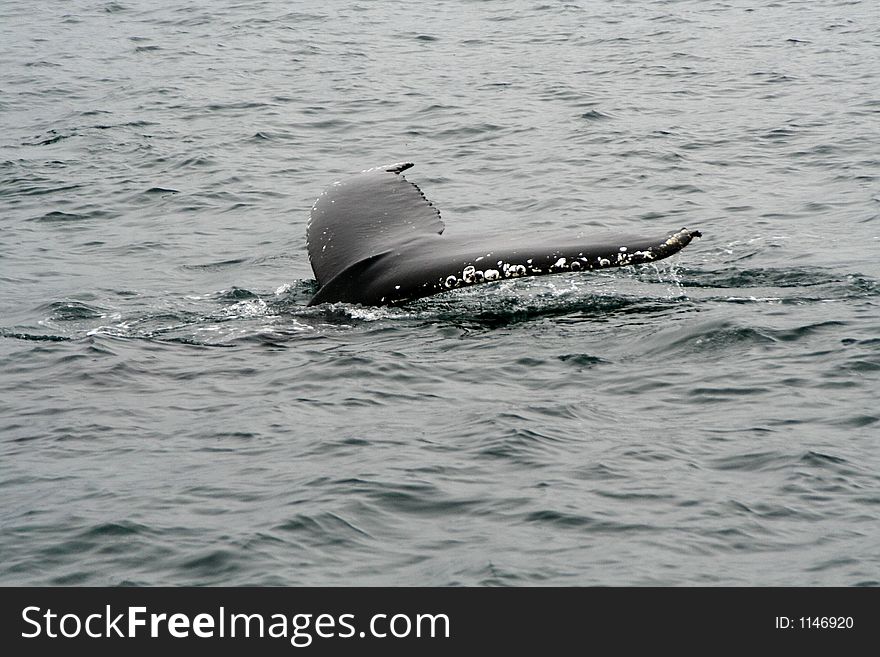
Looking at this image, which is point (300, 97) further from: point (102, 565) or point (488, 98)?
point (102, 565)

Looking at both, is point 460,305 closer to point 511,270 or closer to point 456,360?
point 456,360

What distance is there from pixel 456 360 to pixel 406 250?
2.49ft

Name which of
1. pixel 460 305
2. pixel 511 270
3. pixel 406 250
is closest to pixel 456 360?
pixel 406 250

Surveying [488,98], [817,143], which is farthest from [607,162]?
[488,98]

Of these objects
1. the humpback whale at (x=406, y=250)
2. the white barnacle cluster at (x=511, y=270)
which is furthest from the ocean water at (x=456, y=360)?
the white barnacle cluster at (x=511, y=270)

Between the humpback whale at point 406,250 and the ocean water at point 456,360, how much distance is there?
1.19 feet

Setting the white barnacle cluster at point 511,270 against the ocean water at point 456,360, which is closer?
the ocean water at point 456,360

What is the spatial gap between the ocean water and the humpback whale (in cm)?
36

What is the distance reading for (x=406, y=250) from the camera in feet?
28.2

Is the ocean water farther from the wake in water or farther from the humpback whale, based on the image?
the humpback whale

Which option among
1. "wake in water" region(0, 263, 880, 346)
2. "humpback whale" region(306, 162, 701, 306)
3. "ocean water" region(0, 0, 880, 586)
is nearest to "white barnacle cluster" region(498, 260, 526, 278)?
"humpback whale" region(306, 162, 701, 306)

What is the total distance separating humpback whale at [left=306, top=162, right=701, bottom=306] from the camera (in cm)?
753

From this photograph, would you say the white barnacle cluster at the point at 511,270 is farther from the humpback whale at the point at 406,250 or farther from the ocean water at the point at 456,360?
the ocean water at the point at 456,360

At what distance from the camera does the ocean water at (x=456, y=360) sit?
6285 mm
